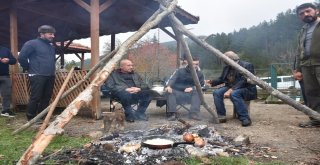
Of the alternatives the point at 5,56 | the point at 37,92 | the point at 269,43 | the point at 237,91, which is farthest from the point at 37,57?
the point at 269,43

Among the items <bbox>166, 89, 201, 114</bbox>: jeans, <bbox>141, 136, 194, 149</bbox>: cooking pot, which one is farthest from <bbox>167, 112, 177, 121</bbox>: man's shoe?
<bbox>141, 136, 194, 149</bbox>: cooking pot

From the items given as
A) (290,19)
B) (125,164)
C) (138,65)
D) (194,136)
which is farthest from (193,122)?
(290,19)

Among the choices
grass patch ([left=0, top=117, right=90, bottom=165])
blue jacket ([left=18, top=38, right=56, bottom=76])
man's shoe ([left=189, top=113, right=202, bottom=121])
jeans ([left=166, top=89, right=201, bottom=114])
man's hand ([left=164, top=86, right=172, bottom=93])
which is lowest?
grass patch ([left=0, top=117, right=90, bottom=165])

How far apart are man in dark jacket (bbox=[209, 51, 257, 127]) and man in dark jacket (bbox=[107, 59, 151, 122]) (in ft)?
5.31

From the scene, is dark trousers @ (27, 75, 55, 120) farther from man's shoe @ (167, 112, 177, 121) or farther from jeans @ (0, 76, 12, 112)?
man's shoe @ (167, 112, 177, 121)

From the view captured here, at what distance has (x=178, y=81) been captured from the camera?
7.64 meters

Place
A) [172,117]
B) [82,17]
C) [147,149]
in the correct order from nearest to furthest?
1. [147,149]
2. [172,117]
3. [82,17]

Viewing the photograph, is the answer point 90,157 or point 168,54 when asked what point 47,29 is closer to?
point 90,157

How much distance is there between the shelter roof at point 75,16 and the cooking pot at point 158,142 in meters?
4.35

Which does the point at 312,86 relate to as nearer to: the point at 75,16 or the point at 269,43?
the point at 75,16

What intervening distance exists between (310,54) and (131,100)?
3.79m

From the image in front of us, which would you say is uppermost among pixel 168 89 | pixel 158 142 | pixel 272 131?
pixel 168 89

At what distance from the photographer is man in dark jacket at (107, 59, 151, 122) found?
7.00 metres

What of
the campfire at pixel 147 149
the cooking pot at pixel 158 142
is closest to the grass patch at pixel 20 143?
the campfire at pixel 147 149
